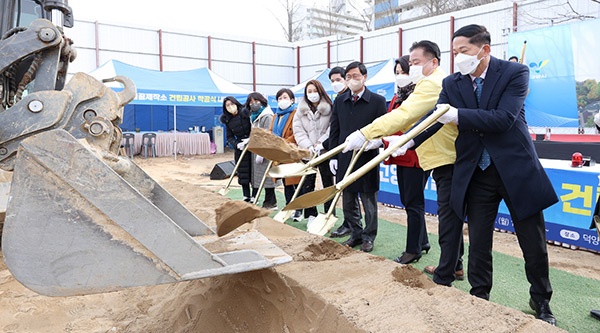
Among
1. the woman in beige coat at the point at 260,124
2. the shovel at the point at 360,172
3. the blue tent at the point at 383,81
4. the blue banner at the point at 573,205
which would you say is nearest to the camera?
the shovel at the point at 360,172

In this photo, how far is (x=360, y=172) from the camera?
2.11 m

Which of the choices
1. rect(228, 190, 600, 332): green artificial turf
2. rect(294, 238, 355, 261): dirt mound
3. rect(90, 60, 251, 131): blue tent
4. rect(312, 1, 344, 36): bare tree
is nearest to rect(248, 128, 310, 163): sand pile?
rect(294, 238, 355, 261): dirt mound

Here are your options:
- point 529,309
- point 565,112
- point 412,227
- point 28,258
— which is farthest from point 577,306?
point 565,112

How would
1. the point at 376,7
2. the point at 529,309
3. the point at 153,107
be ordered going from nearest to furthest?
the point at 529,309 → the point at 153,107 → the point at 376,7

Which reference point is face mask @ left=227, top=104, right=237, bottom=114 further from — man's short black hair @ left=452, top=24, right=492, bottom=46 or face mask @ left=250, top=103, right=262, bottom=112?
man's short black hair @ left=452, top=24, right=492, bottom=46

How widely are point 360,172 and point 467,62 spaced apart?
0.85 m

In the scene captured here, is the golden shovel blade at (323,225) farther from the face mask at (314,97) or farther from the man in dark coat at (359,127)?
the face mask at (314,97)

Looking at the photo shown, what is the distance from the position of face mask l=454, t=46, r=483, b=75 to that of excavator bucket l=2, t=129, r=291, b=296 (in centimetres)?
167

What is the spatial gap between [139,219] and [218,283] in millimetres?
901

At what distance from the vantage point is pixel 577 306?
8.77 feet

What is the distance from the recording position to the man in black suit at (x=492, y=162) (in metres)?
2.18

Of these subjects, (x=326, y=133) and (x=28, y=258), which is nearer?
(x=28, y=258)

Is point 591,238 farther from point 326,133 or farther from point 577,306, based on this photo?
point 326,133

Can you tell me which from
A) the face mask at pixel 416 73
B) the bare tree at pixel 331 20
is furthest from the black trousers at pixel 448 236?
the bare tree at pixel 331 20
